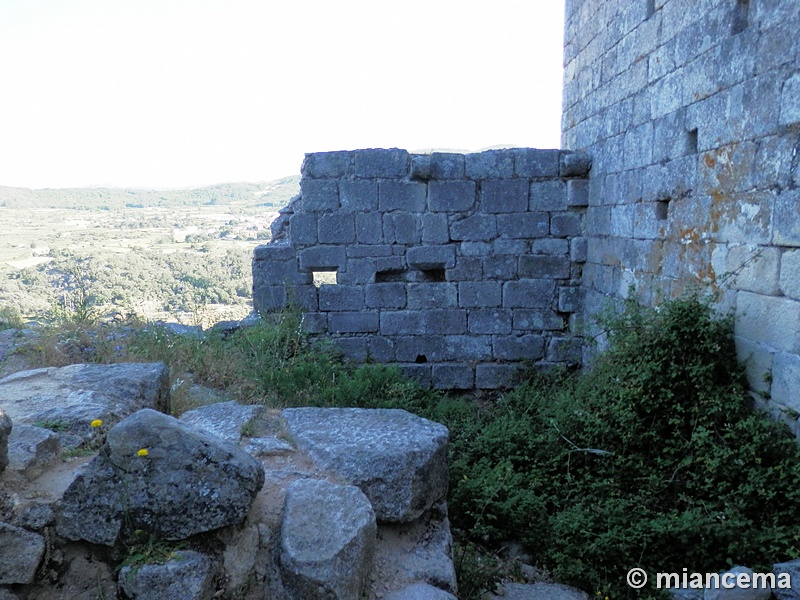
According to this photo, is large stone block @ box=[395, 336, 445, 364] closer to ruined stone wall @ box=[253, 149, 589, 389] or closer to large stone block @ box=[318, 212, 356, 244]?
ruined stone wall @ box=[253, 149, 589, 389]

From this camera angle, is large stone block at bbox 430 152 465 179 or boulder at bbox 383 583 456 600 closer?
boulder at bbox 383 583 456 600

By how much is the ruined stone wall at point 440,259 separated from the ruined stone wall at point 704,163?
51 centimetres

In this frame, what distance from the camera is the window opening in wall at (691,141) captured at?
14.4ft

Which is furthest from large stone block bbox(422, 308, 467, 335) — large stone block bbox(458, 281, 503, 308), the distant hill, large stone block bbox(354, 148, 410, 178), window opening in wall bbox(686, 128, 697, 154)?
the distant hill

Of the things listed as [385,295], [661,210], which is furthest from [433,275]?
[661,210]

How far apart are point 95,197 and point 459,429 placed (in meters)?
39.5

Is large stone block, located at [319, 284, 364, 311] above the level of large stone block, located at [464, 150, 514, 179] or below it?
below

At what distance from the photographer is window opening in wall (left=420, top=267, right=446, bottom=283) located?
661 cm

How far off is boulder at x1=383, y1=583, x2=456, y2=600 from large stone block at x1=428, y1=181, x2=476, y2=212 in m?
4.53

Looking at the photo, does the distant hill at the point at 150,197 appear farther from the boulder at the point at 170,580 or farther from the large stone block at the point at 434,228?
the boulder at the point at 170,580

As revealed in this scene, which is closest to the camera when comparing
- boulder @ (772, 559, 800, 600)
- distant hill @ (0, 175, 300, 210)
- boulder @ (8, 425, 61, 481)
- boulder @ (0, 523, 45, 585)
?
boulder @ (0, 523, 45, 585)

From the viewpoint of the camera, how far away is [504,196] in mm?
6379

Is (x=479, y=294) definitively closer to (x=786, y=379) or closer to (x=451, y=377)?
(x=451, y=377)

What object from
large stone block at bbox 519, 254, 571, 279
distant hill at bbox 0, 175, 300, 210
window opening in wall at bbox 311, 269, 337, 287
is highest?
distant hill at bbox 0, 175, 300, 210
